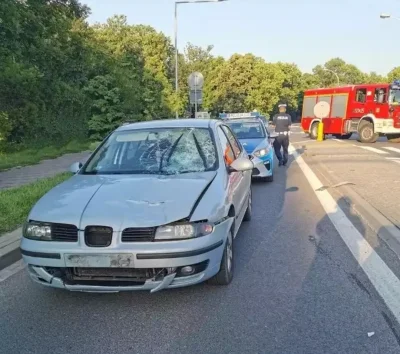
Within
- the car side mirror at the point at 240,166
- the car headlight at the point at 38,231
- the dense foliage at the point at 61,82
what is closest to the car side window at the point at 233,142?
the car side mirror at the point at 240,166

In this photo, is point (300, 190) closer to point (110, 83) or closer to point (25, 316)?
point (25, 316)

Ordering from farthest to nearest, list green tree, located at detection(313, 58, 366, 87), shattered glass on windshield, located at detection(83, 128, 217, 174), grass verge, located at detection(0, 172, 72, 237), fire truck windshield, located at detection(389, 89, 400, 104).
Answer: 1. green tree, located at detection(313, 58, 366, 87)
2. fire truck windshield, located at detection(389, 89, 400, 104)
3. grass verge, located at detection(0, 172, 72, 237)
4. shattered glass on windshield, located at detection(83, 128, 217, 174)

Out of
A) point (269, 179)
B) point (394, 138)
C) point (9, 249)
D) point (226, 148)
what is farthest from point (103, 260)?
point (394, 138)

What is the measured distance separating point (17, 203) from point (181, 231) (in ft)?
13.9

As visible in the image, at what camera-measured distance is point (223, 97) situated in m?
54.6

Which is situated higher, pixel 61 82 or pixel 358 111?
pixel 61 82

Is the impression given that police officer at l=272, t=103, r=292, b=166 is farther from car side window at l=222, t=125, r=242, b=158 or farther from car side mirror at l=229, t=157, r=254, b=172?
car side mirror at l=229, t=157, r=254, b=172

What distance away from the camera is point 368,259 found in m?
5.04

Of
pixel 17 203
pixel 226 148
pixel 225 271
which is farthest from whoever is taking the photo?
pixel 17 203

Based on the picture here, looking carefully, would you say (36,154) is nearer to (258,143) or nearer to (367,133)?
(258,143)

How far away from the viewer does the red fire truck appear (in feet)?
74.5

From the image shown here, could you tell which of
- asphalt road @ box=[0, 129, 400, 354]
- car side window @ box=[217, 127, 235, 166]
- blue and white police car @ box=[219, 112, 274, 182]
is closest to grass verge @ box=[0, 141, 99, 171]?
blue and white police car @ box=[219, 112, 274, 182]

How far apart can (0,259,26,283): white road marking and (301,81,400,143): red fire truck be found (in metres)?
21.0

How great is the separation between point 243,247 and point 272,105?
173 ft
